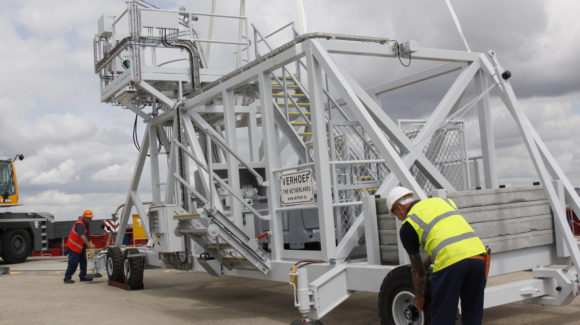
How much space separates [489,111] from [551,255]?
2034 mm

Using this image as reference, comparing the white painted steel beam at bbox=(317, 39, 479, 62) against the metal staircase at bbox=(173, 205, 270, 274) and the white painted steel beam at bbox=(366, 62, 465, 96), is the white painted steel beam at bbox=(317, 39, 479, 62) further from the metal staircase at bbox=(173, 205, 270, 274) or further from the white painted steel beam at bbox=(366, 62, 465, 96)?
the metal staircase at bbox=(173, 205, 270, 274)

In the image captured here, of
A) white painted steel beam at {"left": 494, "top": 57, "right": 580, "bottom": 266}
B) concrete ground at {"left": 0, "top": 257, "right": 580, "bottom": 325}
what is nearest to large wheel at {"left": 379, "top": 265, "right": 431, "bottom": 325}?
concrete ground at {"left": 0, "top": 257, "right": 580, "bottom": 325}

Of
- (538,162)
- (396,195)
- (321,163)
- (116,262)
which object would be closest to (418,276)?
(396,195)

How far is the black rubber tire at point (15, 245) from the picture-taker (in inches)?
762

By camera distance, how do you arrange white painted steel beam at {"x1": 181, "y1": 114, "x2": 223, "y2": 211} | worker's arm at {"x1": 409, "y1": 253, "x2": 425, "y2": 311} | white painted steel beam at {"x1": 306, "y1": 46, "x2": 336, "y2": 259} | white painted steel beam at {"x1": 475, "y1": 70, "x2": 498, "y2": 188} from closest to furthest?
worker's arm at {"x1": 409, "y1": 253, "x2": 425, "y2": 311} → white painted steel beam at {"x1": 306, "y1": 46, "x2": 336, "y2": 259} → white painted steel beam at {"x1": 475, "y1": 70, "x2": 498, "y2": 188} → white painted steel beam at {"x1": 181, "y1": 114, "x2": 223, "y2": 211}

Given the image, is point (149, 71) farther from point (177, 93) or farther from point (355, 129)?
point (355, 129)

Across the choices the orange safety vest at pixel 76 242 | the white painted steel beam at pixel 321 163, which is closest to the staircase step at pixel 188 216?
the white painted steel beam at pixel 321 163

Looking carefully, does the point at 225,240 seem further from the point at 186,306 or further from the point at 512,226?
the point at 512,226

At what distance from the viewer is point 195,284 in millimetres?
12141

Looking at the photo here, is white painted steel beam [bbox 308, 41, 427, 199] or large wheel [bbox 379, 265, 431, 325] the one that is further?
white painted steel beam [bbox 308, 41, 427, 199]

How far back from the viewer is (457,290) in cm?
418

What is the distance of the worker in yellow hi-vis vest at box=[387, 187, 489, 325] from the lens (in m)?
4.18

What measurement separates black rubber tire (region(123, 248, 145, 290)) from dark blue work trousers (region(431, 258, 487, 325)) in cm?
746

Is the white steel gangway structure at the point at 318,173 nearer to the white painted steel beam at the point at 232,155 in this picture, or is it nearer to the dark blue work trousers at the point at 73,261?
the white painted steel beam at the point at 232,155
